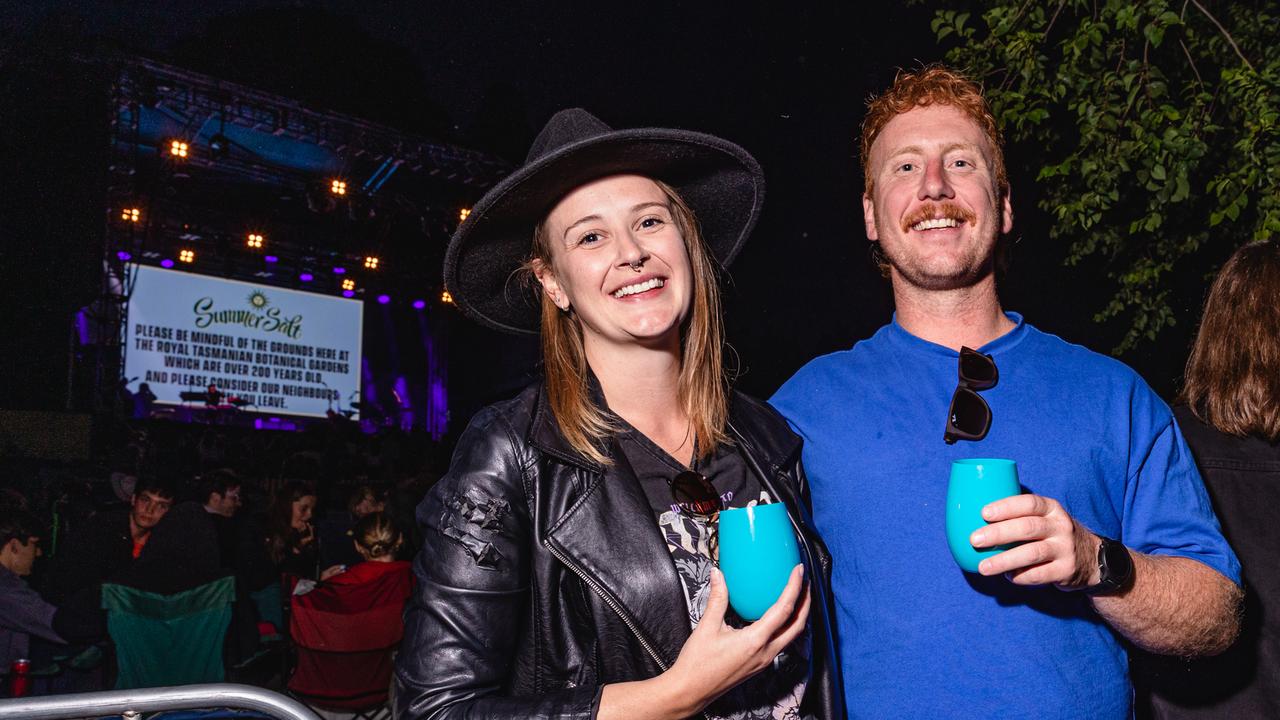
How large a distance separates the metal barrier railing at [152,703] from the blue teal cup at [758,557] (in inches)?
26.6

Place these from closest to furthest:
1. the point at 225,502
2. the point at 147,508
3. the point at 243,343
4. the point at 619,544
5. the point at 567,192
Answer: the point at 619,544 < the point at 567,192 < the point at 147,508 < the point at 225,502 < the point at 243,343

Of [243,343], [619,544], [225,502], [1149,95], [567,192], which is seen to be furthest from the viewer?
[243,343]

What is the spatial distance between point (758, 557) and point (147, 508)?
5086mm

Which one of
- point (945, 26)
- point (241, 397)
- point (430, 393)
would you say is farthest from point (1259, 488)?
point (430, 393)

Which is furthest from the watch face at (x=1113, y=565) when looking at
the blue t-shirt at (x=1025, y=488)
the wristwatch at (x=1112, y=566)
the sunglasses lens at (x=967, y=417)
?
the sunglasses lens at (x=967, y=417)

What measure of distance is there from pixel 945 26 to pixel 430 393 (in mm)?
14200

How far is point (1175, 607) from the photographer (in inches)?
53.2

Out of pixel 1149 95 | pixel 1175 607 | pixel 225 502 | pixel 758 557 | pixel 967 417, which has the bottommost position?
pixel 225 502

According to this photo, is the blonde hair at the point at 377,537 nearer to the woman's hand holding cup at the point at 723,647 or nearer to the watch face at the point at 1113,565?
the woman's hand holding cup at the point at 723,647

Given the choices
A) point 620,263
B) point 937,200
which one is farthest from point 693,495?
point 937,200

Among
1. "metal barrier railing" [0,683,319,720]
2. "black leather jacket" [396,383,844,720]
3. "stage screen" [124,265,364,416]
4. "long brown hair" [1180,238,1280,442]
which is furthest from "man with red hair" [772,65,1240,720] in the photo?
"stage screen" [124,265,364,416]

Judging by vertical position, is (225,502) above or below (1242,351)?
below

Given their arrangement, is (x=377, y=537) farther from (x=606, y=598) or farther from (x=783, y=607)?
(x=783, y=607)

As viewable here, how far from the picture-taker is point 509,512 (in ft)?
4.37
